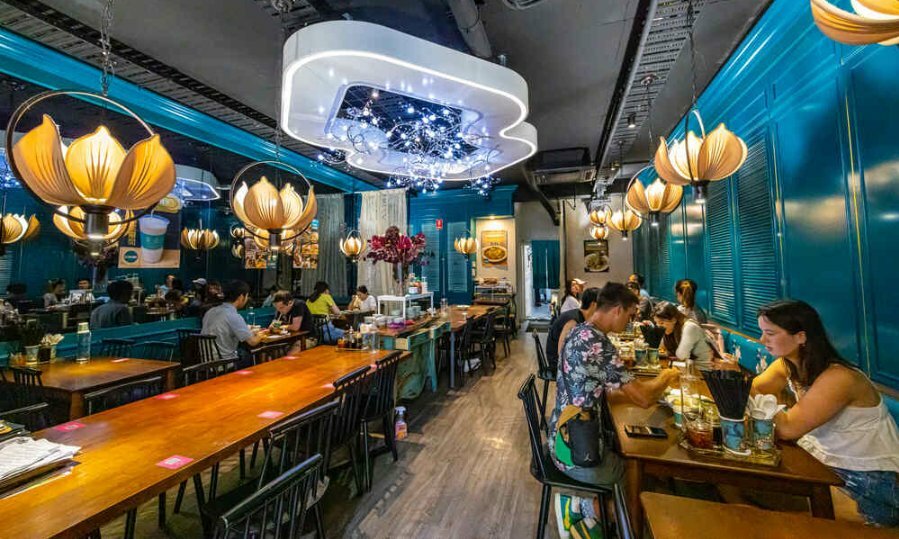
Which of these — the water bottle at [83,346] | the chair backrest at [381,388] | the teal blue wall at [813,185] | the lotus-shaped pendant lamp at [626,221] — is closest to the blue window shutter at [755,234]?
the teal blue wall at [813,185]

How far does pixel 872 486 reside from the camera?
1.44m

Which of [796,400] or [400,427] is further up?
[796,400]

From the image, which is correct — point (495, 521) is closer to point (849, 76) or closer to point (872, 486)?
point (872, 486)

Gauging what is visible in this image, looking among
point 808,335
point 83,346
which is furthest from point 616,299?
point 83,346

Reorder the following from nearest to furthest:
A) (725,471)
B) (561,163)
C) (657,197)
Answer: (725,471)
(657,197)
(561,163)

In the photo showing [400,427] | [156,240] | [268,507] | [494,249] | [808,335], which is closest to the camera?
[268,507]

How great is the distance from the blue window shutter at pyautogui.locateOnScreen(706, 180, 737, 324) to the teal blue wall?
0.07 feet

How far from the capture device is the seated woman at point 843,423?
4.70ft

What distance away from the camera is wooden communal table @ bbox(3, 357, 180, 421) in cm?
268

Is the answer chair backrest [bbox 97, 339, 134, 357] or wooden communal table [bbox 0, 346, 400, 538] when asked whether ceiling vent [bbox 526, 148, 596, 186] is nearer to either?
wooden communal table [bbox 0, 346, 400, 538]

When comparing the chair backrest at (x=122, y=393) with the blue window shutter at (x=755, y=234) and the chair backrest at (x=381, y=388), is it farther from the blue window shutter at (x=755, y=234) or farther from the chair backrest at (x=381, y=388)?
the blue window shutter at (x=755, y=234)

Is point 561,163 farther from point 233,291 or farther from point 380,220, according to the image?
point 233,291

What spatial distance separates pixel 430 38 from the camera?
3.61m

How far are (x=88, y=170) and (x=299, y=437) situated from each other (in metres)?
1.79
